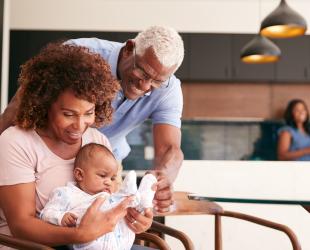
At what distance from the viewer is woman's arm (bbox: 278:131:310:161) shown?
197 inches

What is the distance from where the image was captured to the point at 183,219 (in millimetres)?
4023

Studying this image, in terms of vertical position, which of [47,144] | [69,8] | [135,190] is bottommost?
[135,190]

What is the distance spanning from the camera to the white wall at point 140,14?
6.82 m

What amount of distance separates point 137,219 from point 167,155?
0.87 m

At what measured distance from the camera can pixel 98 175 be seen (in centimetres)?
154

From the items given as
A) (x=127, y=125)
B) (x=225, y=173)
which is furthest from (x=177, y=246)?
(x=127, y=125)

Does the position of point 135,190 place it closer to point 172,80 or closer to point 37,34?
point 172,80

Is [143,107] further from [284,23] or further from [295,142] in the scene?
[295,142]

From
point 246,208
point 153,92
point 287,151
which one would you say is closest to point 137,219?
point 153,92

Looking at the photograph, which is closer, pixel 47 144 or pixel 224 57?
pixel 47 144

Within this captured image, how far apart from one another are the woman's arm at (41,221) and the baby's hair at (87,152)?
0.15 m

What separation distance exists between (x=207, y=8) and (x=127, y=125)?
15.6 ft

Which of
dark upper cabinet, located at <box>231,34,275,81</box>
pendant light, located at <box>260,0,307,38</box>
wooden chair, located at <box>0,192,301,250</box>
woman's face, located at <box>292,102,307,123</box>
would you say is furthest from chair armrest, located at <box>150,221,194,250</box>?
dark upper cabinet, located at <box>231,34,275,81</box>

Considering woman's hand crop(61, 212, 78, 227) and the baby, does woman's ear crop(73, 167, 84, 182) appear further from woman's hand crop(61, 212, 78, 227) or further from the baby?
woman's hand crop(61, 212, 78, 227)
